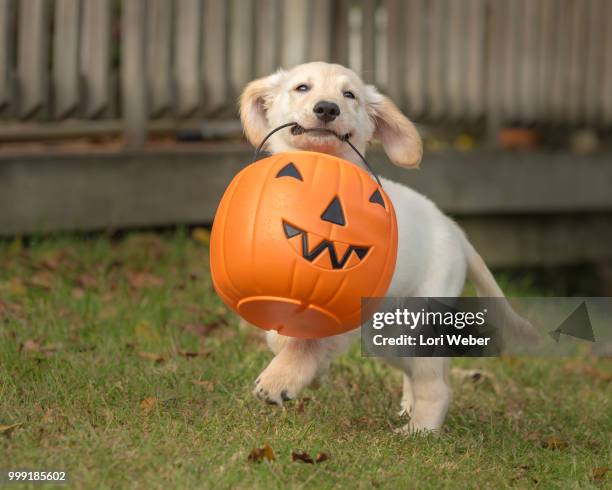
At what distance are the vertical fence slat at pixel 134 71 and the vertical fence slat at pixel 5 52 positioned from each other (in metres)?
0.70

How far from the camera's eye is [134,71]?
6516 mm

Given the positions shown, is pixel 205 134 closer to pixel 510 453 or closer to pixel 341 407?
pixel 341 407

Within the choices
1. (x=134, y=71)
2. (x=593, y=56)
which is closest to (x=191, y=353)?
(x=134, y=71)

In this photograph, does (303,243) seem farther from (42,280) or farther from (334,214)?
(42,280)

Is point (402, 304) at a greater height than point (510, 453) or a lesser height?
greater

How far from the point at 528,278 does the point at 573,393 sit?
2952 millimetres

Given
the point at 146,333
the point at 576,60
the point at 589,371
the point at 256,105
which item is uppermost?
the point at 256,105

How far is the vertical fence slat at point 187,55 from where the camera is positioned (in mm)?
6594

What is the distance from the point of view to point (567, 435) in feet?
13.8

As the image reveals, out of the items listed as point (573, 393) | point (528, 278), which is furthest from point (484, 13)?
point (573, 393)

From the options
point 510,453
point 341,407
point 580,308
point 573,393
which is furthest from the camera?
point 580,308

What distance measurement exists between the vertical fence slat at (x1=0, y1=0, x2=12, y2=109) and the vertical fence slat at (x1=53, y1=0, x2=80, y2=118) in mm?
293

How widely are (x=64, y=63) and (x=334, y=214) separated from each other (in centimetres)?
357

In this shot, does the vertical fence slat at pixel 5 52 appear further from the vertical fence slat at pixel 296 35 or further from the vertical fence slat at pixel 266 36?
the vertical fence slat at pixel 296 35
